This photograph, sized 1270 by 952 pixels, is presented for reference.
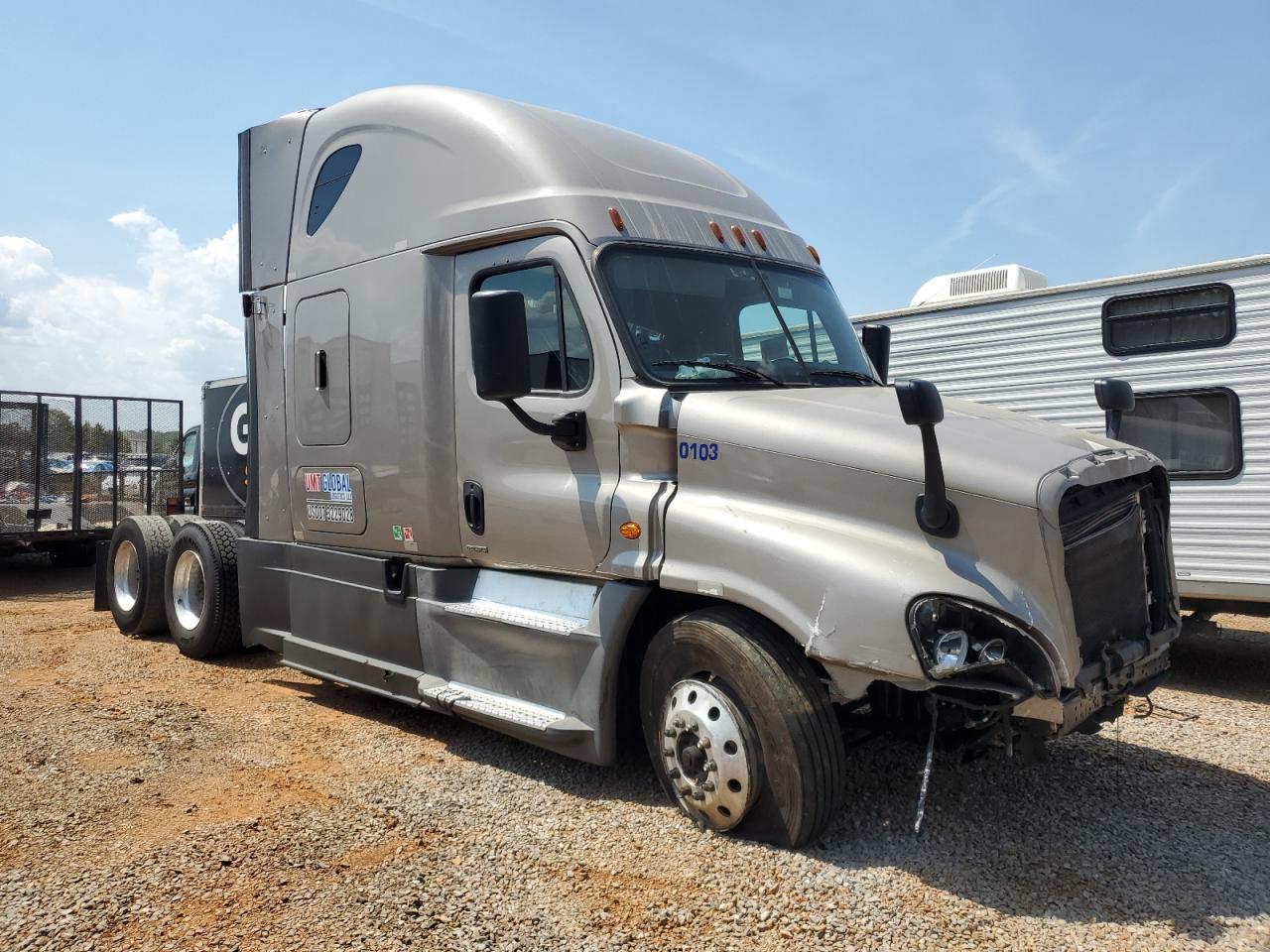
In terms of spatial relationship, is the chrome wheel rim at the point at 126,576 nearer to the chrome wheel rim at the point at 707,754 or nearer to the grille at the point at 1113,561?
the chrome wheel rim at the point at 707,754

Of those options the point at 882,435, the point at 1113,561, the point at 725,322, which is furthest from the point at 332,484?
the point at 1113,561

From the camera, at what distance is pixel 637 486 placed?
4617mm

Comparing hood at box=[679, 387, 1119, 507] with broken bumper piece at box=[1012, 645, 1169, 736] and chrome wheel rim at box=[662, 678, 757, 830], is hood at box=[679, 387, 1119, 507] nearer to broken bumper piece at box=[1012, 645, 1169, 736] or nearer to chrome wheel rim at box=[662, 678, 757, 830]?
broken bumper piece at box=[1012, 645, 1169, 736]

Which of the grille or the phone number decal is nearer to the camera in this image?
the grille

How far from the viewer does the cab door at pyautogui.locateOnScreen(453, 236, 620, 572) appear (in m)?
4.74

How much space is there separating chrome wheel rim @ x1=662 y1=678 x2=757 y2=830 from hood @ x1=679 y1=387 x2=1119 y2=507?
3.57 feet

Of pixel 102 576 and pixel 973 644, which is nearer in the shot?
pixel 973 644

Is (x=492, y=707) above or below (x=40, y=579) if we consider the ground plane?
above

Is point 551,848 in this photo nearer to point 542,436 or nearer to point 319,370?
point 542,436

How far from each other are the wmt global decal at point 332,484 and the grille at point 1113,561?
13.2 ft

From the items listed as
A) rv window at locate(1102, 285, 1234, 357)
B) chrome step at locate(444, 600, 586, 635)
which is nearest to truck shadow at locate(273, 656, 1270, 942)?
chrome step at locate(444, 600, 586, 635)

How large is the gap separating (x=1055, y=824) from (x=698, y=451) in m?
2.29

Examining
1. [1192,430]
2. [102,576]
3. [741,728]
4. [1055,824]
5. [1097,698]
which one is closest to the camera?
[1097,698]

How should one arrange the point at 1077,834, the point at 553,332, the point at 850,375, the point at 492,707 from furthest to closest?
the point at 850,375
the point at 492,707
the point at 553,332
the point at 1077,834
